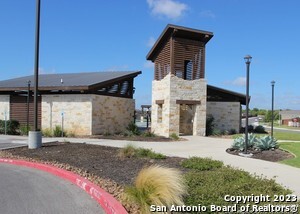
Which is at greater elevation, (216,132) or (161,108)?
(161,108)

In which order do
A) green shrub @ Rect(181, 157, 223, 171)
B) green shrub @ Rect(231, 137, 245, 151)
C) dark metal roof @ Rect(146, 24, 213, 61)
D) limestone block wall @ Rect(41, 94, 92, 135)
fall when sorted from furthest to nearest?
limestone block wall @ Rect(41, 94, 92, 135)
dark metal roof @ Rect(146, 24, 213, 61)
green shrub @ Rect(231, 137, 245, 151)
green shrub @ Rect(181, 157, 223, 171)

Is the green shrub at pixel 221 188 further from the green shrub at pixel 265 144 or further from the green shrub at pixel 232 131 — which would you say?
the green shrub at pixel 232 131

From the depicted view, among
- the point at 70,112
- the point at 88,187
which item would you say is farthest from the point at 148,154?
the point at 70,112

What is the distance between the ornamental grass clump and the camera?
5.31m

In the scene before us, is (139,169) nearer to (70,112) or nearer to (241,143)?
(241,143)

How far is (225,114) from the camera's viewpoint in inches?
1117

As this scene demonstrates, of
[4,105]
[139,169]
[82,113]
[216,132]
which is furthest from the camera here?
[4,105]

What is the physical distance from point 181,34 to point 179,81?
3161mm

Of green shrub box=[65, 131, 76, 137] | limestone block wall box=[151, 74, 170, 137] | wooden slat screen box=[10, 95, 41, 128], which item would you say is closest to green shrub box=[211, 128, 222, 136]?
limestone block wall box=[151, 74, 170, 137]

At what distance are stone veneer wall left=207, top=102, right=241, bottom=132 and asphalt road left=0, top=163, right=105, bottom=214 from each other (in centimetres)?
1991

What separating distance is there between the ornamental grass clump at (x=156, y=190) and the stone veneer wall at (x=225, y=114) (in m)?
22.7


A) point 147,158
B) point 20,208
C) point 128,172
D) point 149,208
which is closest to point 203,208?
point 149,208

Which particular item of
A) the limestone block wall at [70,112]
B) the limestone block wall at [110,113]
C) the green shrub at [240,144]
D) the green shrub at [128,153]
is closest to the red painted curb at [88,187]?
the green shrub at [128,153]

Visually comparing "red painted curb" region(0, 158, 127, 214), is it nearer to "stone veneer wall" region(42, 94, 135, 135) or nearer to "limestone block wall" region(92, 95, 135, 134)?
"stone veneer wall" region(42, 94, 135, 135)
